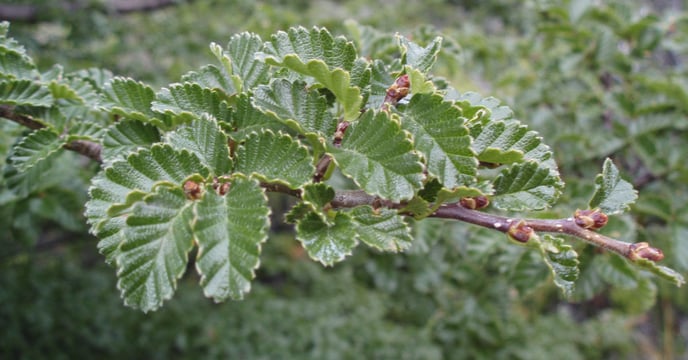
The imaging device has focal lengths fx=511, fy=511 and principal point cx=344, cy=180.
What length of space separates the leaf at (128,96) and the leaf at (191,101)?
6cm

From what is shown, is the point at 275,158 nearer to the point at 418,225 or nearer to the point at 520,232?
the point at 520,232

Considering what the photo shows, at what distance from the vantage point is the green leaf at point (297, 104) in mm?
668

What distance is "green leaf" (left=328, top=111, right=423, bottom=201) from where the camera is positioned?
616 mm

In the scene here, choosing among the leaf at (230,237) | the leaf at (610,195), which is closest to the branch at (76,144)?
the leaf at (230,237)

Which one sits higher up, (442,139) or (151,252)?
(442,139)

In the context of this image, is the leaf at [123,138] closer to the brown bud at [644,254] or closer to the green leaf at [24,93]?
the green leaf at [24,93]

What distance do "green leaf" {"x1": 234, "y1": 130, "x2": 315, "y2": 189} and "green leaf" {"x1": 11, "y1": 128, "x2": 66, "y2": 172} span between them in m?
0.37

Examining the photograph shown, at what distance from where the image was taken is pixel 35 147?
33.4 inches

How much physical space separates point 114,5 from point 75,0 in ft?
0.78

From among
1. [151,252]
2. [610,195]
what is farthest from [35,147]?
[610,195]

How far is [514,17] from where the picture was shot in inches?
117

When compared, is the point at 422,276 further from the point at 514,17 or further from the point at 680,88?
the point at 514,17

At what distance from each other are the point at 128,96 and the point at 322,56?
32cm

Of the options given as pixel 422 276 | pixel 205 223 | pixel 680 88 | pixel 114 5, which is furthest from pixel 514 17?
pixel 205 223
